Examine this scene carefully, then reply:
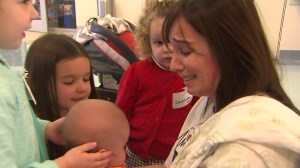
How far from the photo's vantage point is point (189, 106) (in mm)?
1451

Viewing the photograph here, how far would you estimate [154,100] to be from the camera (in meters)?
1.44

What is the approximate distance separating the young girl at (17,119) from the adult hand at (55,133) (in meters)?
0.15

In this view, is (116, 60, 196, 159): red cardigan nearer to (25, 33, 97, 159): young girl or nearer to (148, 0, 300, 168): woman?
(25, 33, 97, 159): young girl

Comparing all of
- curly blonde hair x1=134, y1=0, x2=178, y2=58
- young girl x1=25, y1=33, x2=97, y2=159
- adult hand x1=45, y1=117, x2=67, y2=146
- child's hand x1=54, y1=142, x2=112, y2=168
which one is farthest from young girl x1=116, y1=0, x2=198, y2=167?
child's hand x1=54, y1=142, x2=112, y2=168

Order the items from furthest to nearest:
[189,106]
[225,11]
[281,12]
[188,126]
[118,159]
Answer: [281,12] < [189,106] < [188,126] < [118,159] < [225,11]

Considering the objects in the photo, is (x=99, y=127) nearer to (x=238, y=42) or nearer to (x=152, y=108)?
(x=238, y=42)

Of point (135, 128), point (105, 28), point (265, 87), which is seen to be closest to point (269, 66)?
point (265, 87)

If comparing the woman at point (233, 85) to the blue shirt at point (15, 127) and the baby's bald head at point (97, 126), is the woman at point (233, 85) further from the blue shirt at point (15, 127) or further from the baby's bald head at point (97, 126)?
the blue shirt at point (15, 127)

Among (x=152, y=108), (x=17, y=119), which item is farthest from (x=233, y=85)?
(x=152, y=108)

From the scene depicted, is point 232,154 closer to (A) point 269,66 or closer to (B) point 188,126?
(A) point 269,66

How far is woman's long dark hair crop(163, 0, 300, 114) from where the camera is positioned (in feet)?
2.53

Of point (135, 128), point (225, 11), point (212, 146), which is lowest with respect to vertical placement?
point (135, 128)

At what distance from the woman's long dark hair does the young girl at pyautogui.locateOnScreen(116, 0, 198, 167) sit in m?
0.59

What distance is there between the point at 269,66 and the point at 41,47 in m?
0.90
